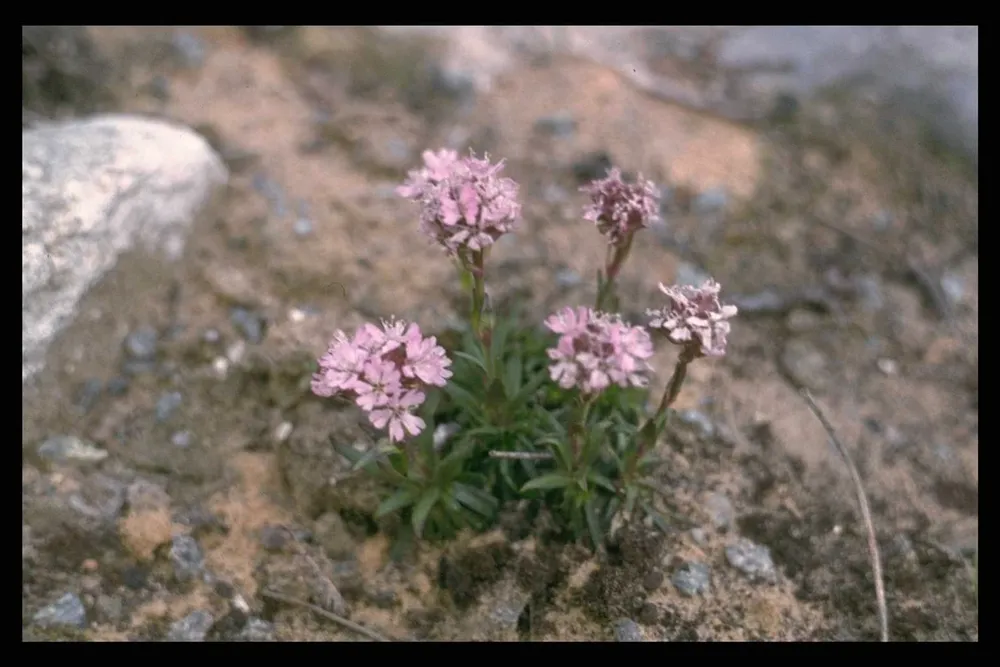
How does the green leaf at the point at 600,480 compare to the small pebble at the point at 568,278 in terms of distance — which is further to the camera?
the small pebble at the point at 568,278

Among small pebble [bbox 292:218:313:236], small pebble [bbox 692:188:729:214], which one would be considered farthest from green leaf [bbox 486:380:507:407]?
small pebble [bbox 692:188:729:214]

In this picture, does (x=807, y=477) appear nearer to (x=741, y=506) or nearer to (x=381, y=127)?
(x=741, y=506)

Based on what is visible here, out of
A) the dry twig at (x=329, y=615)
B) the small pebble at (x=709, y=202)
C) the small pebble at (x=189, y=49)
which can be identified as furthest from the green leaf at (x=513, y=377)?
the small pebble at (x=189, y=49)

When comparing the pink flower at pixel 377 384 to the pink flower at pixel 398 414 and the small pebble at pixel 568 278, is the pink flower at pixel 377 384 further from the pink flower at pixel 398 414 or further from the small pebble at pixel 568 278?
the small pebble at pixel 568 278

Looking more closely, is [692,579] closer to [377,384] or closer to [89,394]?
[377,384]

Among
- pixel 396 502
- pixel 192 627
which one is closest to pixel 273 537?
pixel 192 627

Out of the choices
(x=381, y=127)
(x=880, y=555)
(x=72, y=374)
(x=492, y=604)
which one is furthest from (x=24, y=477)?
(x=880, y=555)

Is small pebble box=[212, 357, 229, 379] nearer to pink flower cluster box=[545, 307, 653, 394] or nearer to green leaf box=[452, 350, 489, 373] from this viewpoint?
green leaf box=[452, 350, 489, 373]
